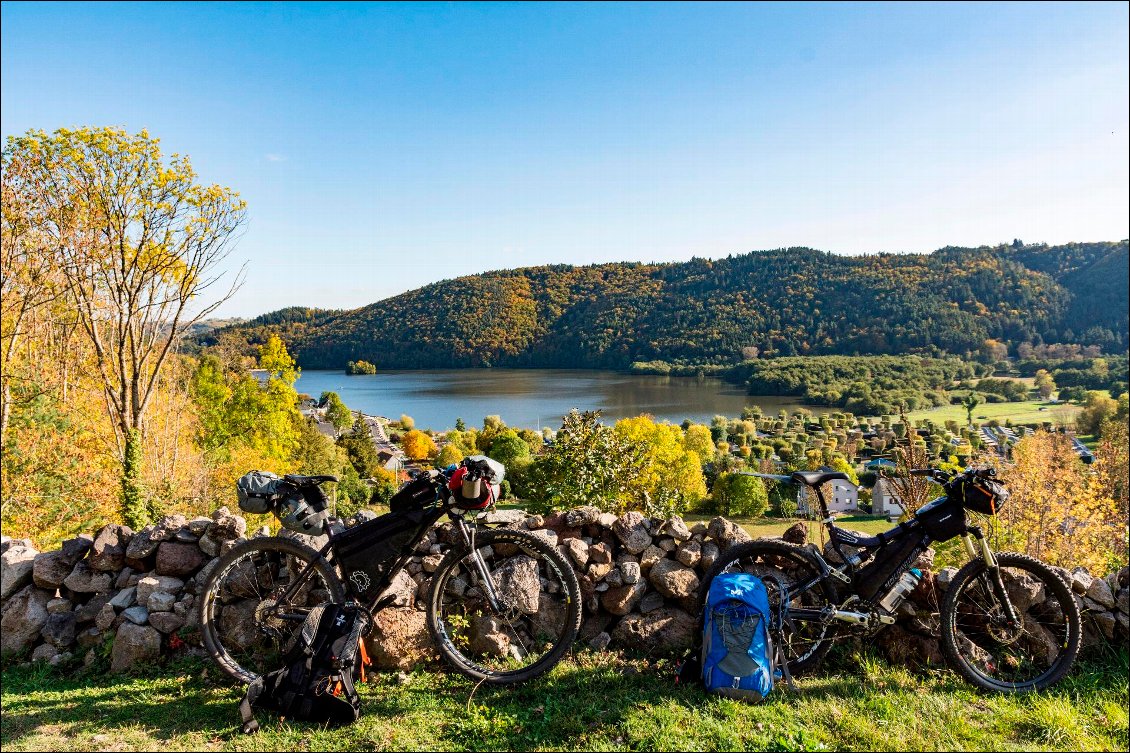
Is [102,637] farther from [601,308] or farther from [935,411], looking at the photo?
[601,308]

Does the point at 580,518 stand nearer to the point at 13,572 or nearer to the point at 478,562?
the point at 478,562

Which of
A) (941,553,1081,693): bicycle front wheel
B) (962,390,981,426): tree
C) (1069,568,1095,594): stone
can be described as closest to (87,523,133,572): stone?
(941,553,1081,693): bicycle front wheel

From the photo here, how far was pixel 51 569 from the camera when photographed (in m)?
3.84

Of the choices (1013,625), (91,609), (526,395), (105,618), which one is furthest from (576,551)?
(526,395)

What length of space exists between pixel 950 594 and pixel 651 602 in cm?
161

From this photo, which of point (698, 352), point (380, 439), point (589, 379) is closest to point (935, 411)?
point (698, 352)

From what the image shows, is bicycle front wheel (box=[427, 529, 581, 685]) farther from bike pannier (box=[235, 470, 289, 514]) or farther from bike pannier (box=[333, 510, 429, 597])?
bike pannier (box=[235, 470, 289, 514])

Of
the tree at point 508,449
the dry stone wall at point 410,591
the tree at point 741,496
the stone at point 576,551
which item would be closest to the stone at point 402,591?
the dry stone wall at point 410,591

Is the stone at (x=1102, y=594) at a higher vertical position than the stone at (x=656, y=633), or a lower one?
higher

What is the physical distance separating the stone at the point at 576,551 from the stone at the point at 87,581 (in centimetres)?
285

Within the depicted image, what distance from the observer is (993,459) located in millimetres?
20734

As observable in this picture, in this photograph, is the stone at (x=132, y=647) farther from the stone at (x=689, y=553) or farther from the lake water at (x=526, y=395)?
the lake water at (x=526, y=395)

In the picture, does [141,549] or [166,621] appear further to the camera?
[141,549]

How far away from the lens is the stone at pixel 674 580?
3.63m
